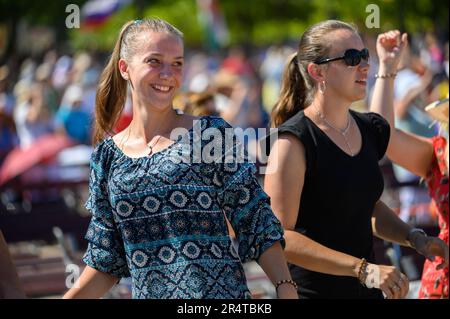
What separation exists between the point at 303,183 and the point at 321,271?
A: 37 cm

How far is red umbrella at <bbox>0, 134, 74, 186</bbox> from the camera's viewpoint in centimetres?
1343

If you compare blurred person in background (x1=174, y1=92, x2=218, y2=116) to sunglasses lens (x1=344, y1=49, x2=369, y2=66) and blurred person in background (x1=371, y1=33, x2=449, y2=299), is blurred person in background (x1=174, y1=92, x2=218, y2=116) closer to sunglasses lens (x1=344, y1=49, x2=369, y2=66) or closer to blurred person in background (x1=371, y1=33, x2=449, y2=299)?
blurred person in background (x1=371, y1=33, x2=449, y2=299)

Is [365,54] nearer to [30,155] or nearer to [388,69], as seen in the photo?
[388,69]

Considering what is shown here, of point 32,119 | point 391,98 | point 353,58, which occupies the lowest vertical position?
point 32,119

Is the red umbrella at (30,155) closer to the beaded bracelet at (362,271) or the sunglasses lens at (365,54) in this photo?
the sunglasses lens at (365,54)

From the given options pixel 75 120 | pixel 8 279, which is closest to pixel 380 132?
pixel 8 279

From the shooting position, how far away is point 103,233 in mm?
3729

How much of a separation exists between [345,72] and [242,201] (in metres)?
1.06

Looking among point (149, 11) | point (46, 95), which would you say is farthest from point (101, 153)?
point (149, 11)

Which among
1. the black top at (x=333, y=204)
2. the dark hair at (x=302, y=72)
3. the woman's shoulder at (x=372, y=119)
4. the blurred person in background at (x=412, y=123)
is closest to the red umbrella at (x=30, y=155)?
the blurred person in background at (x=412, y=123)

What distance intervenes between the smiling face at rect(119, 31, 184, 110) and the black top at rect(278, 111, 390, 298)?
749mm

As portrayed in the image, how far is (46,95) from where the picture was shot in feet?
59.6

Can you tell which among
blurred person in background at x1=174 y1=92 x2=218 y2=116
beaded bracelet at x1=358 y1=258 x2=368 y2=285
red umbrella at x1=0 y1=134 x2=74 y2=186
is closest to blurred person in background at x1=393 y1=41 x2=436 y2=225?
blurred person in background at x1=174 y1=92 x2=218 y2=116

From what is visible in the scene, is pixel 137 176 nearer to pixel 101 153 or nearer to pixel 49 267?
pixel 101 153
